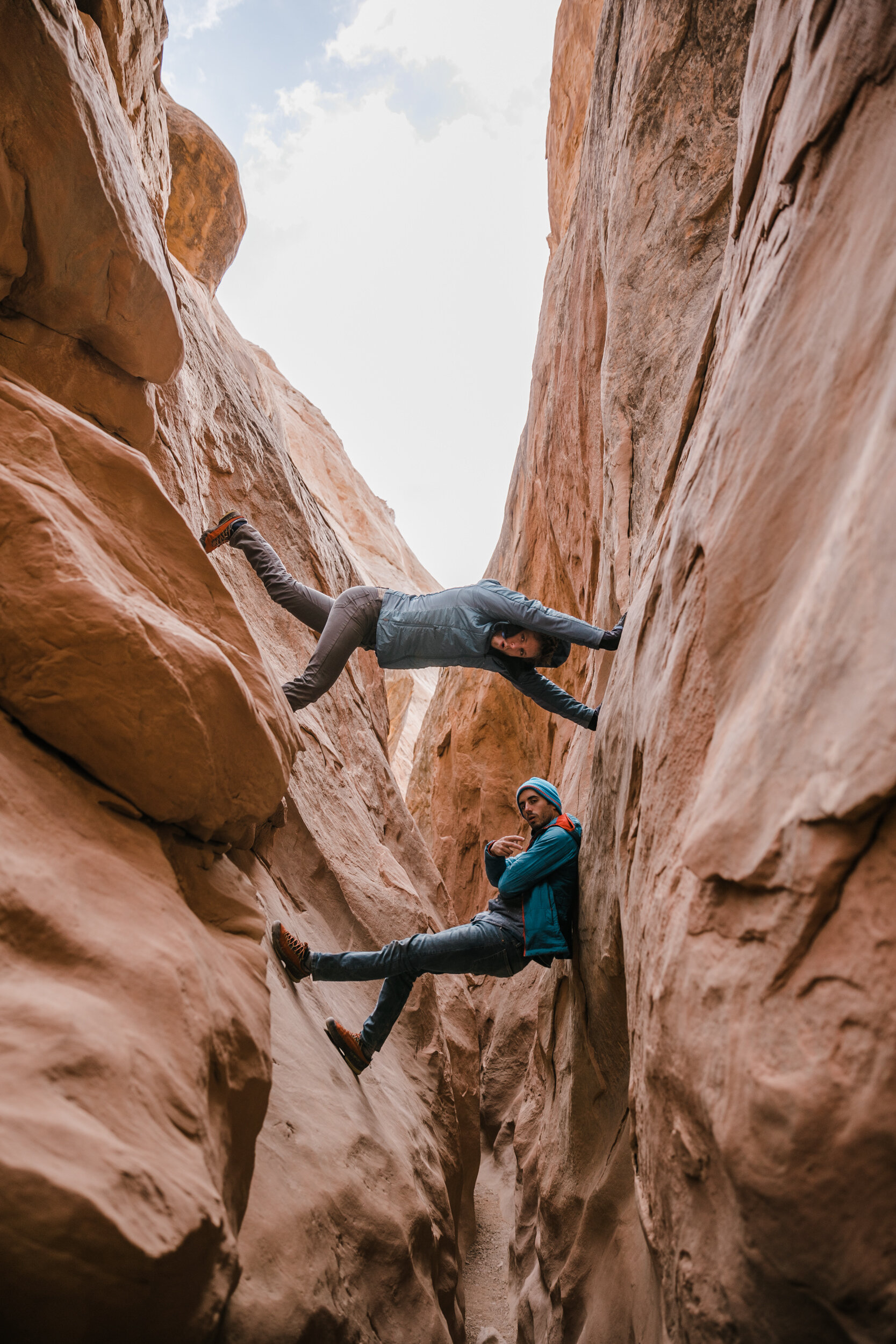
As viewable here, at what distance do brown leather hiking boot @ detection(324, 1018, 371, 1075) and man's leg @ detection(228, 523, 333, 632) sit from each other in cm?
273

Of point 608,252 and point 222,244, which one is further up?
point 222,244

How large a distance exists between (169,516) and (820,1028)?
3467mm

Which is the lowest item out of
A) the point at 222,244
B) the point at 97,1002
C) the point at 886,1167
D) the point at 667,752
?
the point at 97,1002

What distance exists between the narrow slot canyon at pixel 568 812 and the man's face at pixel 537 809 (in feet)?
1.61

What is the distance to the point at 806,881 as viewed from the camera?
1.90 m

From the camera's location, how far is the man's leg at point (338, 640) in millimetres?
5273

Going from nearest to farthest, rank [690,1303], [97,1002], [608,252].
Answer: [97,1002], [690,1303], [608,252]

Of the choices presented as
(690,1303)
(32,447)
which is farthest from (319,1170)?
(32,447)

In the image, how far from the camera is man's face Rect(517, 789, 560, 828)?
206 inches

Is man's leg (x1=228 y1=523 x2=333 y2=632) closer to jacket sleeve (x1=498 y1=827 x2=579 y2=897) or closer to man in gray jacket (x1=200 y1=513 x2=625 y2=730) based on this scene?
man in gray jacket (x1=200 y1=513 x2=625 y2=730)

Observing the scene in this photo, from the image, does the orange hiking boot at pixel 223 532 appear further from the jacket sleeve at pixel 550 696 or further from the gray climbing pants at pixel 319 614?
the jacket sleeve at pixel 550 696

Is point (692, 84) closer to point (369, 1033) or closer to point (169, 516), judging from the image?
point (169, 516)

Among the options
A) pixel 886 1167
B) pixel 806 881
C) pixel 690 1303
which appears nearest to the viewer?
pixel 886 1167

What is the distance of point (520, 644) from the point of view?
5.37m
